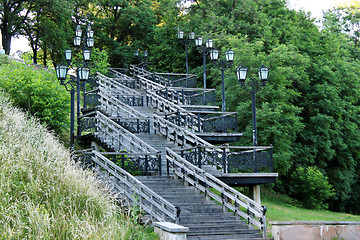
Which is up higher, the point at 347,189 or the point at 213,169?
the point at 213,169

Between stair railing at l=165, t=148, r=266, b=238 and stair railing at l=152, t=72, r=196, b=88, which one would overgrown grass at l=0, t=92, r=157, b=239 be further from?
stair railing at l=152, t=72, r=196, b=88

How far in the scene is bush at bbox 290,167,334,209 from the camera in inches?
1131

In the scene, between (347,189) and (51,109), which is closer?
(51,109)

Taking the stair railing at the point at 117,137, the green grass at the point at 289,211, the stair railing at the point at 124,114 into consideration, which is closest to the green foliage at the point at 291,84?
the green grass at the point at 289,211

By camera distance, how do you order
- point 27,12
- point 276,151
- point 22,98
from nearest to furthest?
point 22,98, point 276,151, point 27,12

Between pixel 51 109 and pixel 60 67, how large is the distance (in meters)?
3.83

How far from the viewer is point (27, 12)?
42.1 metres

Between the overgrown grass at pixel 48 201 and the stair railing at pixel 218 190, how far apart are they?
3958 mm

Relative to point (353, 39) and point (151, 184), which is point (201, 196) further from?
point (353, 39)

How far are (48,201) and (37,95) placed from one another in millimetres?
12415

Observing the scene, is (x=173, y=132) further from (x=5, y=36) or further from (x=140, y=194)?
(x=5, y=36)

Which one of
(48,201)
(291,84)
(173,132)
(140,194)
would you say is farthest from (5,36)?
(48,201)

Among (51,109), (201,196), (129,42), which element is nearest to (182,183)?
(201,196)

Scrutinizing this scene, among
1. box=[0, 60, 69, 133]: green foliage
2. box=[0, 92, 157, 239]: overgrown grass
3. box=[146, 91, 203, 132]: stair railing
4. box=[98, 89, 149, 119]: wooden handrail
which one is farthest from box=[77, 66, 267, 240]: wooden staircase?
box=[0, 92, 157, 239]: overgrown grass
